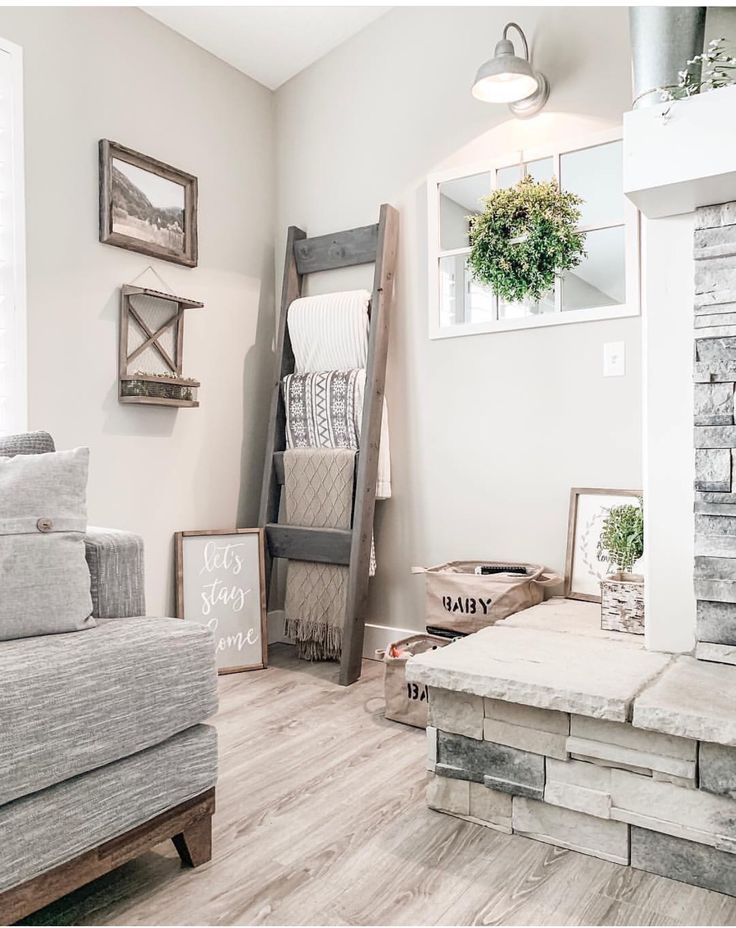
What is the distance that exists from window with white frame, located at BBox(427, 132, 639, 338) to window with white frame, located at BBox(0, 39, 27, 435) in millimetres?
1492

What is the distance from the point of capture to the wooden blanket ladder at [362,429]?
2.88 metres

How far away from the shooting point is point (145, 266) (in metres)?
2.85

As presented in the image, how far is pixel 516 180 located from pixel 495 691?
6.30 ft

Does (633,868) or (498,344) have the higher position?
(498,344)

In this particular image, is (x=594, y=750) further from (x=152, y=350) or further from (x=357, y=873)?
(x=152, y=350)

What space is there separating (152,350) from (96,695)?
179 cm

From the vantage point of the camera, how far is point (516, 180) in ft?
9.05

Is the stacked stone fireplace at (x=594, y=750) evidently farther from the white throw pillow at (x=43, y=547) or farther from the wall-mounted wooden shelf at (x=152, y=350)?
the wall-mounted wooden shelf at (x=152, y=350)

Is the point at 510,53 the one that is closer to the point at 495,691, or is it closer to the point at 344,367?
the point at 344,367

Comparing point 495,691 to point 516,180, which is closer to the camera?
point 495,691

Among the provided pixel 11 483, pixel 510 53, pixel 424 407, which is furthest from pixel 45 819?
pixel 510 53

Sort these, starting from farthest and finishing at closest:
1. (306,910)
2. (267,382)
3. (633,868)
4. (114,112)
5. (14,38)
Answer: (267,382)
(114,112)
(14,38)
(633,868)
(306,910)

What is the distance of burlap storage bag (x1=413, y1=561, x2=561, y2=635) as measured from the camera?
8.04 feet

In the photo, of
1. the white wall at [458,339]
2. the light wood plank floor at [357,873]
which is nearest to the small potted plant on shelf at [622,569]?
the white wall at [458,339]
